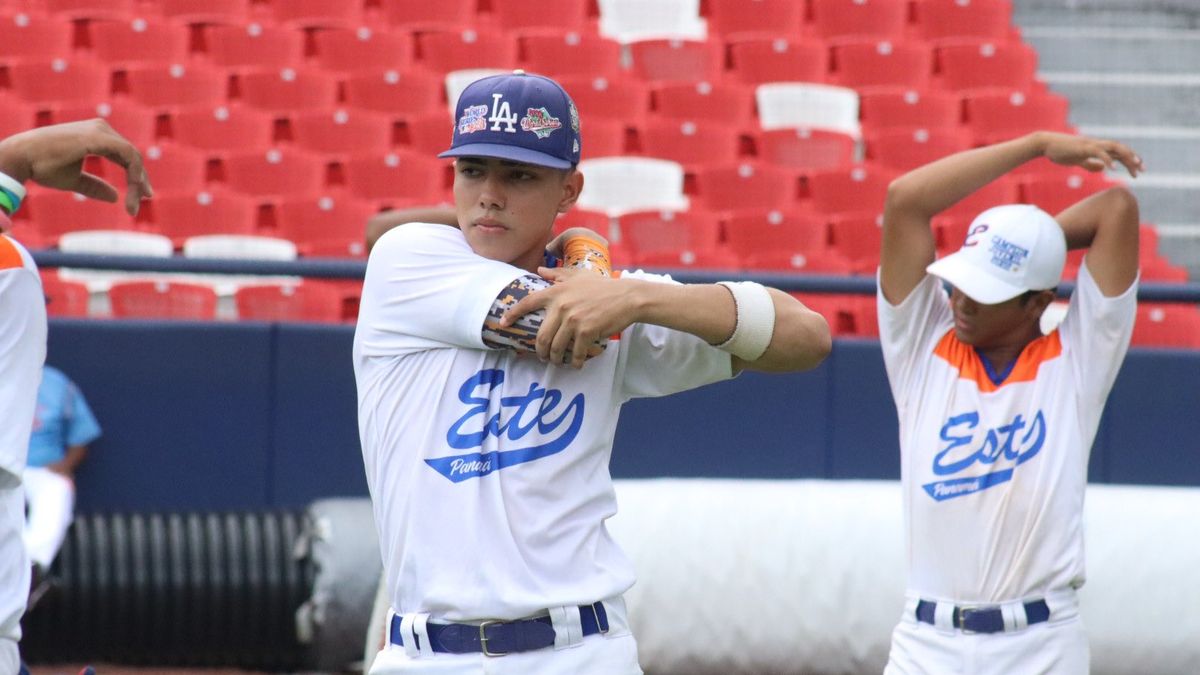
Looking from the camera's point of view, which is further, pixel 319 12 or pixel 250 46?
pixel 319 12

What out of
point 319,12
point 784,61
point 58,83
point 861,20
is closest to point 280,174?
Answer: point 58,83

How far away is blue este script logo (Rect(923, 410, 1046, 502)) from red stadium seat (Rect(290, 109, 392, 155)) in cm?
606

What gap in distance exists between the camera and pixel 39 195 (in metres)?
8.25

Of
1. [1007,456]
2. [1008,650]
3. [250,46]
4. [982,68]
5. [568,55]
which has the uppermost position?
[250,46]

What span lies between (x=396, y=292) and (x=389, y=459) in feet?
0.90

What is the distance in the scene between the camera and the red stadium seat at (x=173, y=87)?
30.6 ft

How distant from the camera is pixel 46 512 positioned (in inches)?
219

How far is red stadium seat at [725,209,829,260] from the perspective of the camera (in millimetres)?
8320

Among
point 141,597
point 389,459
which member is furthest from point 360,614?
point 389,459

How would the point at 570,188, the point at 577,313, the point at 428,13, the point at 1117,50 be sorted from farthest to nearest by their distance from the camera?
1. the point at 1117,50
2. the point at 428,13
3. the point at 570,188
4. the point at 577,313

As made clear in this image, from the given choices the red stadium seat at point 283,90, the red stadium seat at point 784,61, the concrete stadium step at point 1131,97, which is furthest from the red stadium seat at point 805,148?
the red stadium seat at point 283,90

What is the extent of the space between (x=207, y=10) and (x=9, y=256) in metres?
7.79

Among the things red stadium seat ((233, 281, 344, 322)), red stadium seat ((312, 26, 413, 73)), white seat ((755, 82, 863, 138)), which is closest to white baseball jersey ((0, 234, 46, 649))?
red stadium seat ((233, 281, 344, 322))

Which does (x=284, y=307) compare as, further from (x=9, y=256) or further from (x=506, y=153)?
(x=506, y=153)
